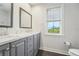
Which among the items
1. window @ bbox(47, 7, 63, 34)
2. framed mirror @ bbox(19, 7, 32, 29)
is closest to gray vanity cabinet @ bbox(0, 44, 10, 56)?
framed mirror @ bbox(19, 7, 32, 29)

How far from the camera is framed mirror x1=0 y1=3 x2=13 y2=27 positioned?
148cm

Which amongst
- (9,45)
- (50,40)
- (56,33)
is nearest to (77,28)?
(56,33)

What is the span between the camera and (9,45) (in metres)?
0.98

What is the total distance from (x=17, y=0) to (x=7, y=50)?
1.94ft

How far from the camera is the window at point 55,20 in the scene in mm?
2836

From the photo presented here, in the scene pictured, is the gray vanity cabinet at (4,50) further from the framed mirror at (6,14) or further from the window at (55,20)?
the window at (55,20)

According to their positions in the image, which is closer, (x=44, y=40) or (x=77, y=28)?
(x=77, y=28)

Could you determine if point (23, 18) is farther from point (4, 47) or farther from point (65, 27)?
point (4, 47)

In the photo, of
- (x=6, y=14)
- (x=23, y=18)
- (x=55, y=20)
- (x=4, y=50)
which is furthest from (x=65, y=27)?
(x=4, y=50)

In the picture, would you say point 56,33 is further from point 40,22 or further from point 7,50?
point 7,50

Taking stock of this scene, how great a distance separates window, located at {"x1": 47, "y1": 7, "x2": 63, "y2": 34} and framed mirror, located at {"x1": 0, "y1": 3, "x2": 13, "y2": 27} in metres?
1.64

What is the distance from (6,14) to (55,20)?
182 cm

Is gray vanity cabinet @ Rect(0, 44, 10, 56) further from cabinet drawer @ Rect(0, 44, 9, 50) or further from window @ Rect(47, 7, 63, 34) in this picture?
window @ Rect(47, 7, 63, 34)

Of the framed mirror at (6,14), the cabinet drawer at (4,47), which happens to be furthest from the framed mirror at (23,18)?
the cabinet drawer at (4,47)
